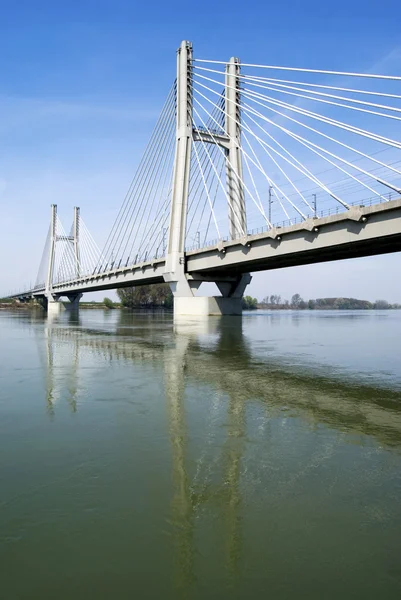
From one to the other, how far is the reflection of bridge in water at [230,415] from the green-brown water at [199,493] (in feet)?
0.09

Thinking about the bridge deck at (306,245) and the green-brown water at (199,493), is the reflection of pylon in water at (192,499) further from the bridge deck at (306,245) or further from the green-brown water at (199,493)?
the bridge deck at (306,245)

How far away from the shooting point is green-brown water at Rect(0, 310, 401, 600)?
3.36 m

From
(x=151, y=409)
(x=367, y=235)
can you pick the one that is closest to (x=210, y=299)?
(x=367, y=235)

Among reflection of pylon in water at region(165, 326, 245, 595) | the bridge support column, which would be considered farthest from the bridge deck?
reflection of pylon in water at region(165, 326, 245, 595)

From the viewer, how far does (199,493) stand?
482 centimetres

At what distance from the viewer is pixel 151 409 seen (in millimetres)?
8797

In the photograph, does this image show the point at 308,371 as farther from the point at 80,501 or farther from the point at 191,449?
the point at 80,501

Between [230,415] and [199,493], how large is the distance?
364cm

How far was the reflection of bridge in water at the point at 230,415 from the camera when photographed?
4297mm

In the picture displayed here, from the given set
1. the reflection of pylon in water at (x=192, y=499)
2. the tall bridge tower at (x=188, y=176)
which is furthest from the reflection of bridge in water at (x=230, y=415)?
the tall bridge tower at (x=188, y=176)

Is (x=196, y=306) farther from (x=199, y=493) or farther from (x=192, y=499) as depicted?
(x=192, y=499)

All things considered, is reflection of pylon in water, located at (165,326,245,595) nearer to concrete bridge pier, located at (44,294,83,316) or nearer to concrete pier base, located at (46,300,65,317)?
concrete pier base, located at (46,300,65,317)

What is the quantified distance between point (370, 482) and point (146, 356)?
1321 centimetres

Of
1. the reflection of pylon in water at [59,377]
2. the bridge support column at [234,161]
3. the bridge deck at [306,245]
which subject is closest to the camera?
the reflection of pylon in water at [59,377]
